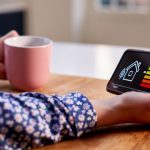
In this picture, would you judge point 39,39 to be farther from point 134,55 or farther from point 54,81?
point 134,55

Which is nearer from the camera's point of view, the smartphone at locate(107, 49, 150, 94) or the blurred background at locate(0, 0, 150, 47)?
the smartphone at locate(107, 49, 150, 94)

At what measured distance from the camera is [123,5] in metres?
2.82

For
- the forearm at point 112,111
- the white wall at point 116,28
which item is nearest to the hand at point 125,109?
the forearm at point 112,111

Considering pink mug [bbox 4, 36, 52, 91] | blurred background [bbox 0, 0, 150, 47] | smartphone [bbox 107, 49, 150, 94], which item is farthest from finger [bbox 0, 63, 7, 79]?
blurred background [bbox 0, 0, 150, 47]

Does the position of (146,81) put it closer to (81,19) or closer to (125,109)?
(125,109)

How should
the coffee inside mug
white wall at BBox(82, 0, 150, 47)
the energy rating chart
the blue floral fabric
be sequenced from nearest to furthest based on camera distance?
the blue floral fabric, the energy rating chart, the coffee inside mug, white wall at BBox(82, 0, 150, 47)

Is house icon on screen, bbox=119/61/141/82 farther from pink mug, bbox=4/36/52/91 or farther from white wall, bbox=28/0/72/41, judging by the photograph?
white wall, bbox=28/0/72/41

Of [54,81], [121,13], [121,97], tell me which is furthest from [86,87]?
[121,13]

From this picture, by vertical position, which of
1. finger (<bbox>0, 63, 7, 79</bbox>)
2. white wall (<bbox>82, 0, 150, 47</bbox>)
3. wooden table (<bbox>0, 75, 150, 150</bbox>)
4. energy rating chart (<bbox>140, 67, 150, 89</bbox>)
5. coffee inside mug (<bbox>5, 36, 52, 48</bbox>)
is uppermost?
coffee inside mug (<bbox>5, 36, 52, 48</bbox>)

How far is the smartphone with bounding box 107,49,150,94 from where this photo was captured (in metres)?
0.69

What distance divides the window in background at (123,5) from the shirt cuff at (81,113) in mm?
2209

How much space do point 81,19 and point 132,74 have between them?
2169 millimetres

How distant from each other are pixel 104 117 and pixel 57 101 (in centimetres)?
8

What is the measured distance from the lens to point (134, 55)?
0.74 meters
